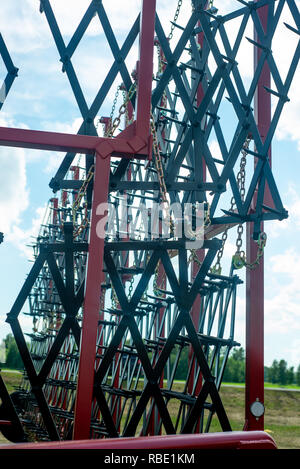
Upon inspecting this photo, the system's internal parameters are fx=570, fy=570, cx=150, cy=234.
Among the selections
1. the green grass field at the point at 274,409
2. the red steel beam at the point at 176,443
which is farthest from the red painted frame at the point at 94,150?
the green grass field at the point at 274,409

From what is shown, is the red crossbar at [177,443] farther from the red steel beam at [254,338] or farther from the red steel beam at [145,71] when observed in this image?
the red steel beam at [254,338]

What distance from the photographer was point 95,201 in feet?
18.4

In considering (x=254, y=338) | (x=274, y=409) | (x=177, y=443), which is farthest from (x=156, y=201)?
(x=274, y=409)

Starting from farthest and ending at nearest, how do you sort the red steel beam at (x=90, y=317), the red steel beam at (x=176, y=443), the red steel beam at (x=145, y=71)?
the red steel beam at (x=145, y=71) → the red steel beam at (x=90, y=317) → the red steel beam at (x=176, y=443)

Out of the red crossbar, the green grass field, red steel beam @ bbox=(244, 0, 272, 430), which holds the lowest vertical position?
the green grass field

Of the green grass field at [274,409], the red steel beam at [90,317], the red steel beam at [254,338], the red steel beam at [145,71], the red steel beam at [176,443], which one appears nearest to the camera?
the red steel beam at [176,443]

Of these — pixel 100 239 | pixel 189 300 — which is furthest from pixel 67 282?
pixel 189 300

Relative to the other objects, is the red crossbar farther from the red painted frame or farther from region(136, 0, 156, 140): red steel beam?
region(136, 0, 156, 140): red steel beam

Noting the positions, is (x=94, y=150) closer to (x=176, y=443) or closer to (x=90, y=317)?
(x=90, y=317)

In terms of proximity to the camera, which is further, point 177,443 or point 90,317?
point 90,317

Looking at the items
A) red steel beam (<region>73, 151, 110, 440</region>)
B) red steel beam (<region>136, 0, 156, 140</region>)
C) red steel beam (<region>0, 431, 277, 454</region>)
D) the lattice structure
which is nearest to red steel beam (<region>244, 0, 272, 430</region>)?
the lattice structure

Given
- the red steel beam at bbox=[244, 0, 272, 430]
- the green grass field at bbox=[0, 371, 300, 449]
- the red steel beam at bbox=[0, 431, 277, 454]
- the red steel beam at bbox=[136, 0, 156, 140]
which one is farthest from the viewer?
the green grass field at bbox=[0, 371, 300, 449]

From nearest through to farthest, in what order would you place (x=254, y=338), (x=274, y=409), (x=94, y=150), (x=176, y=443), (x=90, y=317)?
1. (x=176, y=443)
2. (x=90, y=317)
3. (x=94, y=150)
4. (x=254, y=338)
5. (x=274, y=409)

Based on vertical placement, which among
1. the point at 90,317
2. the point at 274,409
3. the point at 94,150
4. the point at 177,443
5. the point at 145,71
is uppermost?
the point at 145,71
